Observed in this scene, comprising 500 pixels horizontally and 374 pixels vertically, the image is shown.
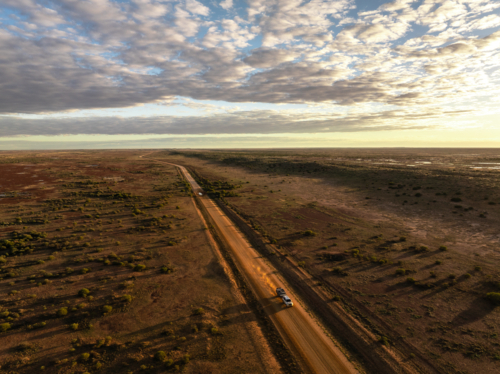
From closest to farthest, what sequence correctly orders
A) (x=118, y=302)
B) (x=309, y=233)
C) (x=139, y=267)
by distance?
(x=118, y=302) < (x=139, y=267) < (x=309, y=233)

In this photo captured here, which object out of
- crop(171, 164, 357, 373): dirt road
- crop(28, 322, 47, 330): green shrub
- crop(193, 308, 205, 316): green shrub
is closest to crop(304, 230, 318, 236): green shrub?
crop(171, 164, 357, 373): dirt road

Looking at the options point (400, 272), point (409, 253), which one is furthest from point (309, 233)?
point (400, 272)

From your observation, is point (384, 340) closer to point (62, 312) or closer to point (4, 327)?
point (62, 312)

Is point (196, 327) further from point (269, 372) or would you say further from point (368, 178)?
point (368, 178)

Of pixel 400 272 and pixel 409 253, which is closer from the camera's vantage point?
pixel 400 272

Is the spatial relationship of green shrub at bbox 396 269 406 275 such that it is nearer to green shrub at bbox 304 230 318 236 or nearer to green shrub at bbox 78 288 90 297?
green shrub at bbox 304 230 318 236

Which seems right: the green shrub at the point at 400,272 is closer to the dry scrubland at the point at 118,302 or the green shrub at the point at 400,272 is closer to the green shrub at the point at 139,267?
the dry scrubland at the point at 118,302

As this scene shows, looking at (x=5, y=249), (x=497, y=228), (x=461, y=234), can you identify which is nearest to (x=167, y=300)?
(x=5, y=249)
